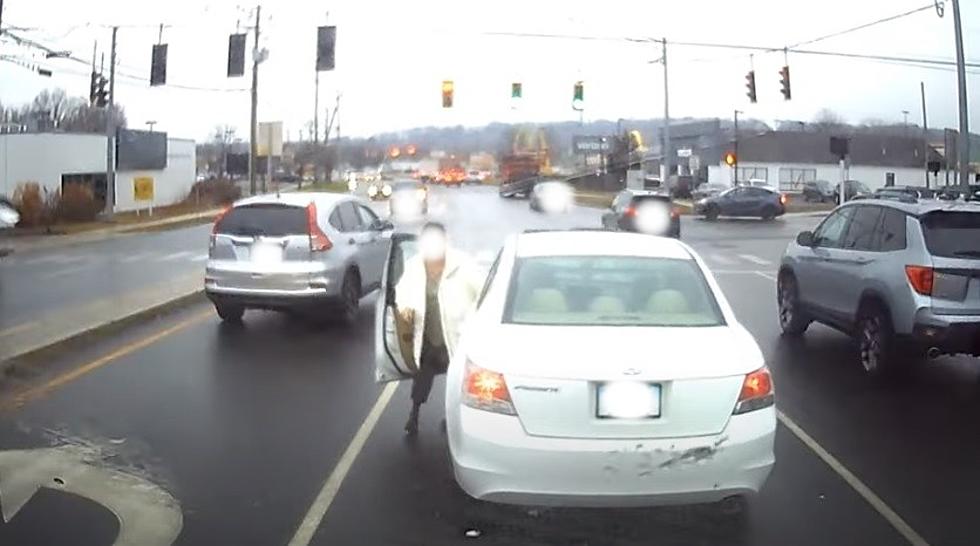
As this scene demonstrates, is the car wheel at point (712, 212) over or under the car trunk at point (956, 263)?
over

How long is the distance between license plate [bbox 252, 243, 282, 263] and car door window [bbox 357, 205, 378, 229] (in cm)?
182

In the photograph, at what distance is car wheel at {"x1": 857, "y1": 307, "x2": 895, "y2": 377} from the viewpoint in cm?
983

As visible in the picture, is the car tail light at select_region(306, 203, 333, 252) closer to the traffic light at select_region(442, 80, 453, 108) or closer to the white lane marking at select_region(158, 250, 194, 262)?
the white lane marking at select_region(158, 250, 194, 262)

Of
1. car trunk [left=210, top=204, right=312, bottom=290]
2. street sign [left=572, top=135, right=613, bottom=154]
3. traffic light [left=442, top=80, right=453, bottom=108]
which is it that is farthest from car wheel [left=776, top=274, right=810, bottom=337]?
street sign [left=572, top=135, right=613, bottom=154]

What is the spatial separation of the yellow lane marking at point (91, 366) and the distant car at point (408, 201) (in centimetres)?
3007

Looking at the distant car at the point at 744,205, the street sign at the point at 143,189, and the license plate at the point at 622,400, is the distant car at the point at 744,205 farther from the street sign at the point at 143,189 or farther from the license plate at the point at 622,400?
the license plate at the point at 622,400

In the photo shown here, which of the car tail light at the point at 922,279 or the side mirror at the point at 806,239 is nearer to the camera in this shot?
the car tail light at the point at 922,279

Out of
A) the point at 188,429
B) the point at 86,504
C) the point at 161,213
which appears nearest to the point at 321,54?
the point at 188,429

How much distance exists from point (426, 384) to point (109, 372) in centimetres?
386

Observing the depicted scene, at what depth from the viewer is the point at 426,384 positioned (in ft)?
25.6

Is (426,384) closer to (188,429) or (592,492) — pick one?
(188,429)

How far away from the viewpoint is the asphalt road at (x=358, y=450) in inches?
225

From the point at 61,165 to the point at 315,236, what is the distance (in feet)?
141

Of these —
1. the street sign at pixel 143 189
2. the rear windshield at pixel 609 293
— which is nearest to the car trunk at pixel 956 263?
the rear windshield at pixel 609 293
